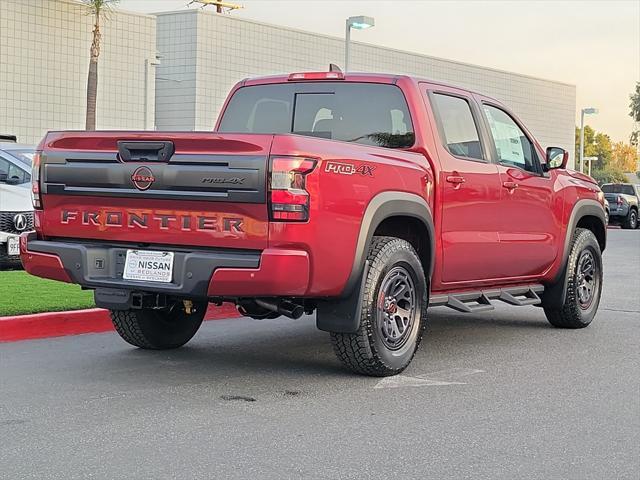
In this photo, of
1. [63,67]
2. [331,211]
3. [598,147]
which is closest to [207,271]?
[331,211]

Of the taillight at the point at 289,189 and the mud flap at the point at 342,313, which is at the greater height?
the taillight at the point at 289,189

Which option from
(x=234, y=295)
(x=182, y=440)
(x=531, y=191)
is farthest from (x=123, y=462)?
(x=531, y=191)

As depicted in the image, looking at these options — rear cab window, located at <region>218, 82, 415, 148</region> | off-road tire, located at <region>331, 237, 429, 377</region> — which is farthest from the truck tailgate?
rear cab window, located at <region>218, 82, 415, 148</region>

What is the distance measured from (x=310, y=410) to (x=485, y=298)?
272cm

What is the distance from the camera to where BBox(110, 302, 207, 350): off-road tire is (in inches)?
301

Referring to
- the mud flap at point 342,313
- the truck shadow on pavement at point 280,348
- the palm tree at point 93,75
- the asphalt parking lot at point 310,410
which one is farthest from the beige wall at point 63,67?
the mud flap at point 342,313

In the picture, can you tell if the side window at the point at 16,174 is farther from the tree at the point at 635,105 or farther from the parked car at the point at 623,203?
the tree at the point at 635,105

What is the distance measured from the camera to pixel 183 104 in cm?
3616

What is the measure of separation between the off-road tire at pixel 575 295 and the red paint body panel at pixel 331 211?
1117mm

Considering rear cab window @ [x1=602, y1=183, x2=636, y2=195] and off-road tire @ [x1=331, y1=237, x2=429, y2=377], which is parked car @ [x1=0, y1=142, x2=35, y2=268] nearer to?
off-road tire @ [x1=331, y1=237, x2=429, y2=377]

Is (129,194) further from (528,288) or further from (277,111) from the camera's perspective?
(528,288)

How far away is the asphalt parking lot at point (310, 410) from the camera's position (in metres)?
4.75

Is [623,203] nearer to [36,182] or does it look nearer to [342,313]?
[342,313]

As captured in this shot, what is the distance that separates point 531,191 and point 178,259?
3.65 meters
